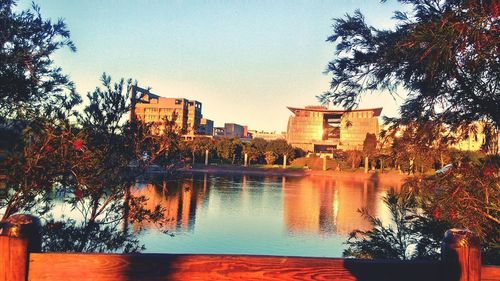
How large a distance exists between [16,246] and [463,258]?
6.84 ft

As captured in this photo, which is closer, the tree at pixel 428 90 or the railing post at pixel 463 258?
the railing post at pixel 463 258

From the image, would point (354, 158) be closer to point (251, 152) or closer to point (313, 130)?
point (251, 152)

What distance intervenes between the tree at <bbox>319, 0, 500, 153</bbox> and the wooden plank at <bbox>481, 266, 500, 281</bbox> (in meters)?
1.41

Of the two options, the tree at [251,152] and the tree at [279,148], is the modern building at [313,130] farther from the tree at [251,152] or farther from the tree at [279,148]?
the tree at [251,152]

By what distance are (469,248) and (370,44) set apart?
2930 millimetres

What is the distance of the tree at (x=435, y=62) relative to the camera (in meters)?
2.96

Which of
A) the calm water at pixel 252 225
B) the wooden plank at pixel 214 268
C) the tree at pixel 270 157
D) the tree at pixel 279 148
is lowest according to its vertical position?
the calm water at pixel 252 225

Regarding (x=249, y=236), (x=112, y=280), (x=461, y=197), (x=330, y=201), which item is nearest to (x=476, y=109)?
(x=461, y=197)

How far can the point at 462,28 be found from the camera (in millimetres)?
2855

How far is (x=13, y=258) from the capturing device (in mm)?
1984

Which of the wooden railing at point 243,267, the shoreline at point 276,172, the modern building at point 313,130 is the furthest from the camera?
the modern building at point 313,130

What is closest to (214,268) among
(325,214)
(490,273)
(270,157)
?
(490,273)

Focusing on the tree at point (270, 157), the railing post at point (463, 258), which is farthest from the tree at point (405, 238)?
the tree at point (270, 157)

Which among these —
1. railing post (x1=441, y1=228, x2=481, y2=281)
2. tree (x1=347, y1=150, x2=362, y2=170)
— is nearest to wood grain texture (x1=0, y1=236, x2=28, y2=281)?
railing post (x1=441, y1=228, x2=481, y2=281)
